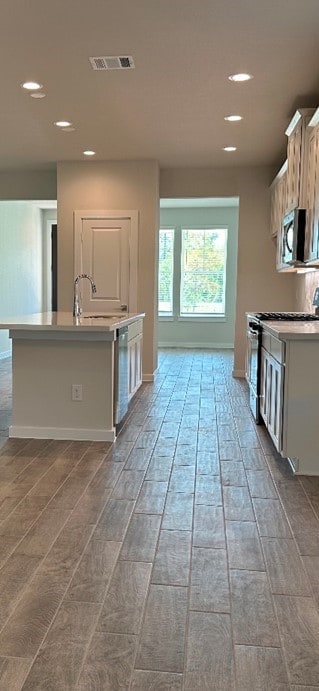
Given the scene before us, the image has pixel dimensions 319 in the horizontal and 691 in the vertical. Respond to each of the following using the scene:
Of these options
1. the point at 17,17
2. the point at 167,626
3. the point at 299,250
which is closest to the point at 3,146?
the point at 17,17

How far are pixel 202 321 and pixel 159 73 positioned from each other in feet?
22.8

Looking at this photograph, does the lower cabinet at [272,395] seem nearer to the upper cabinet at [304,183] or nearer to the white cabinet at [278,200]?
the upper cabinet at [304,183]

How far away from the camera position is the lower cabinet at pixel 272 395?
3.55 m

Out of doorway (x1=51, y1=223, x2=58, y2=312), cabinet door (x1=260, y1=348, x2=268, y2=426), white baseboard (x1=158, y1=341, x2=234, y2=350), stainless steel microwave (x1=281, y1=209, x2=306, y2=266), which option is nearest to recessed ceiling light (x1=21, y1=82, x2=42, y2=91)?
stainless steel microwave (x1=281, y1=209, x2=306, y2=266)

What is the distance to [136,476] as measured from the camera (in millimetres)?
3359

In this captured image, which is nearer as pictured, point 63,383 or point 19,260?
→ point 63,383

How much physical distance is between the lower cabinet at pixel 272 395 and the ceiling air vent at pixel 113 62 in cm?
229

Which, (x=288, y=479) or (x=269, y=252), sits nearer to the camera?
(x=288, y=479)

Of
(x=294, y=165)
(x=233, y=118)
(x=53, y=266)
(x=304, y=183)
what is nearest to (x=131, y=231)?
(x=233, y=118)

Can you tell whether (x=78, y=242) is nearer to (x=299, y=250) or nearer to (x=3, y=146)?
(x=3, y=146)

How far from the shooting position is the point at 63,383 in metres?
4.15

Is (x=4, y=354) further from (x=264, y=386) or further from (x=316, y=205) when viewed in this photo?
(x=316, y=205)

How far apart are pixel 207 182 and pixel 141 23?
400cm

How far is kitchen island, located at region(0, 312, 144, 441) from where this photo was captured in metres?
4.10
